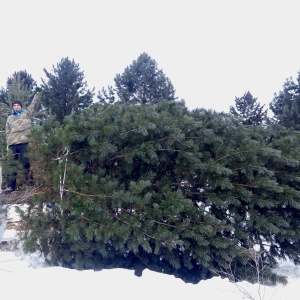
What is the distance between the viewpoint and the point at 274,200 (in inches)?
218

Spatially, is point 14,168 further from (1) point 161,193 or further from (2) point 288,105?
(2) point 288,105

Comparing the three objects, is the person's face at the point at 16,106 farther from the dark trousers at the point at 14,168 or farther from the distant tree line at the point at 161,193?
the distant tree line at the point at 161,193

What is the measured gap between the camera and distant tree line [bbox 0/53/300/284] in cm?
502

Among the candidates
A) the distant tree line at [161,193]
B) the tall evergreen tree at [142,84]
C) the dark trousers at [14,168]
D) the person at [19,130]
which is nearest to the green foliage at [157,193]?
the distant tree line at [161,193]

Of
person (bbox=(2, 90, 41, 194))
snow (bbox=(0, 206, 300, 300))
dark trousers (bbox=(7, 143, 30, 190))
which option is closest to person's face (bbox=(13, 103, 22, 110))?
person (bbox=(2, 90, 41, 194))

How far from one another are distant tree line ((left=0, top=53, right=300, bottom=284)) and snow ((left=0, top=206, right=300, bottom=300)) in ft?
1.48

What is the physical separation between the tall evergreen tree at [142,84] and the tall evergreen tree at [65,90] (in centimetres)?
95

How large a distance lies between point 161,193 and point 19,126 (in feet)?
10.1

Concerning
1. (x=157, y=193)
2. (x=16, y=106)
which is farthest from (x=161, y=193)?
(x=16, y=106)

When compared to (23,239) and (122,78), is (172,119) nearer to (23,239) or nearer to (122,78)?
(23,239)

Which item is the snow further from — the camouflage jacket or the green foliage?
the camouflage jacket

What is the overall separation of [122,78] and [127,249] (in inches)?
504

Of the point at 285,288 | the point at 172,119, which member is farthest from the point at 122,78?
the point at 285,288

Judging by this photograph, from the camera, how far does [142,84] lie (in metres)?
16.8
